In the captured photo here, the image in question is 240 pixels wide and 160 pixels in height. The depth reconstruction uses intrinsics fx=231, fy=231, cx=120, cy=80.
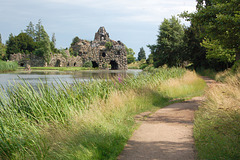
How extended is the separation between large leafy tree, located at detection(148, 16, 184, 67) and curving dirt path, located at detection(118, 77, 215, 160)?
100 ft

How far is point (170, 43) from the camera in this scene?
37.9m

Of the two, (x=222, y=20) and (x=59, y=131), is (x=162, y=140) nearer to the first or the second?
(x=59, y=131)

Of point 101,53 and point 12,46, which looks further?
point 101,53

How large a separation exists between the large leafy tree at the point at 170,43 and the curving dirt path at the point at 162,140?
100 feet

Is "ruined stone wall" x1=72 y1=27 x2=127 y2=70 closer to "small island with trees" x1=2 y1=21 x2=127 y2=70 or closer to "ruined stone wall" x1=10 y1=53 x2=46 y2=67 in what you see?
"small island with trees" x1=2 y1=21 x2=127 y2=70

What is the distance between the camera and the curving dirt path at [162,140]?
523 cm

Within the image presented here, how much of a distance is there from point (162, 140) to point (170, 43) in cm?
3335

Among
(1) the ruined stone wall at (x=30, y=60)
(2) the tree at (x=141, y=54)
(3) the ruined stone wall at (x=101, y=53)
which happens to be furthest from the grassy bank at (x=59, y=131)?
(2) the tree at (x=141, y=54)

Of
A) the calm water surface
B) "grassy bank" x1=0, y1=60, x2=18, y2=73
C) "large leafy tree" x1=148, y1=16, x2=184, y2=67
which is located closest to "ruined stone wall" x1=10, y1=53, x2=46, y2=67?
"grassy bank" x1=0, y1=60, x2=18, y2=73

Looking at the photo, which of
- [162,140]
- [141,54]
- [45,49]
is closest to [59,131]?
[162,140]

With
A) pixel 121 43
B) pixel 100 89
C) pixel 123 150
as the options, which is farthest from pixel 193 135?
pixel 121 43

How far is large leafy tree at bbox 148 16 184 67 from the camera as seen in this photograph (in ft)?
125

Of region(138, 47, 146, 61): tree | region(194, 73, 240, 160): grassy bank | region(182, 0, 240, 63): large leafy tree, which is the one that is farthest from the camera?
region(138, 47, 146, 61): tree

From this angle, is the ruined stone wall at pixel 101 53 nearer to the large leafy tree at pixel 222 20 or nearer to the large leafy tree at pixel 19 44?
the large leafy tree at pixel 19 44
